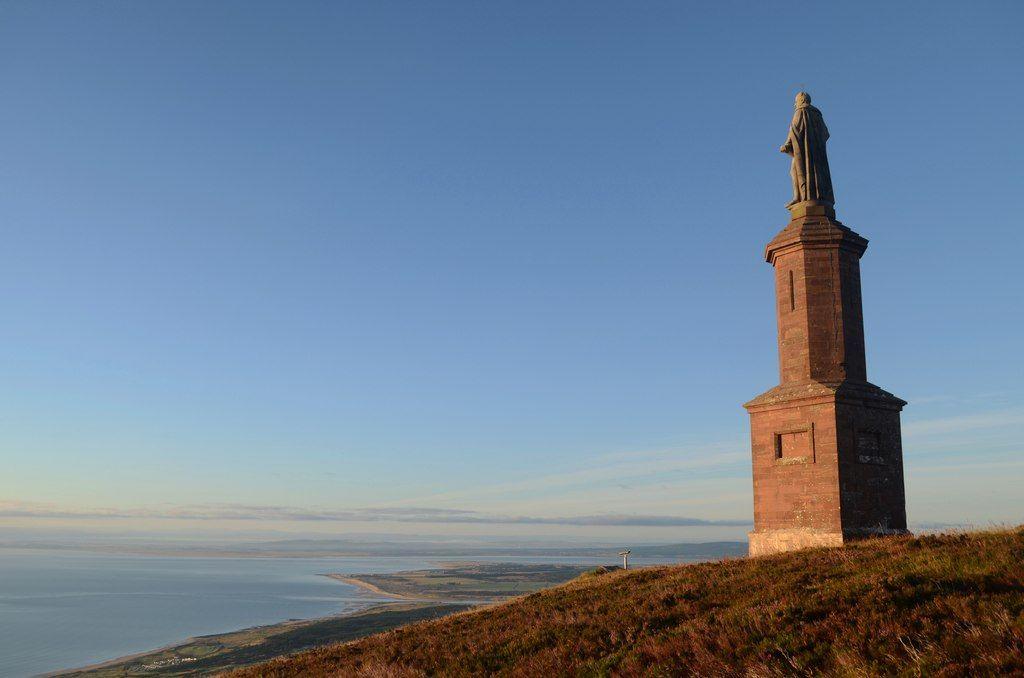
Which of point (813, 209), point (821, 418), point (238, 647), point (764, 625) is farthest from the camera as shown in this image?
point (238, 647)

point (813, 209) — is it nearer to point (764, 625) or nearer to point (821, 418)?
point (821, 418)

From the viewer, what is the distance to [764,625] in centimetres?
1113

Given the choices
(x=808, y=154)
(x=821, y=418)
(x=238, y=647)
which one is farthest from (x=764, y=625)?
(x=238, y=647)

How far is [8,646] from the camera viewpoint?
91688mm

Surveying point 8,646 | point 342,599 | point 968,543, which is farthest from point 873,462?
point 342,599

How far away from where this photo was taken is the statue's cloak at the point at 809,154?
2419 centimetres

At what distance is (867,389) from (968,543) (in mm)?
7500

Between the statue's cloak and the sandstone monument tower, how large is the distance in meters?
0.09

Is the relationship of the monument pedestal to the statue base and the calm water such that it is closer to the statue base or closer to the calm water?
the statue base

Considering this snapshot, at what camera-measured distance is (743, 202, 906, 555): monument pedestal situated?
66.3 feet

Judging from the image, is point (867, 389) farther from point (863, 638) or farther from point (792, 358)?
point (863, 638)

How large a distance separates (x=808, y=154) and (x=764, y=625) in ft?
59.8

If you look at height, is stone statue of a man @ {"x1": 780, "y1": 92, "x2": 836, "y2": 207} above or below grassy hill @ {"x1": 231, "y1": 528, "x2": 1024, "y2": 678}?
above

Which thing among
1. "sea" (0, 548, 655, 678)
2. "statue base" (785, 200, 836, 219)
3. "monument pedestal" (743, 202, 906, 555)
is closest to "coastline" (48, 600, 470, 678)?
"sea" (0, 548, 655, 678)
